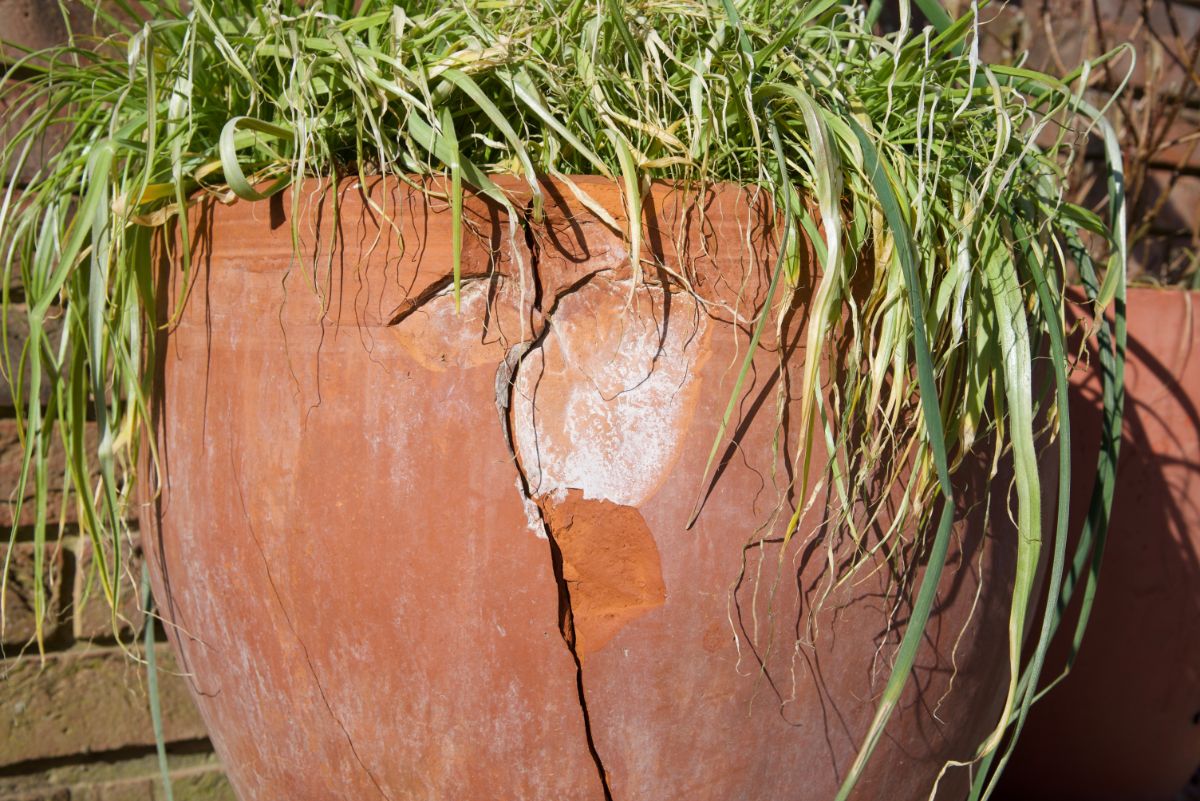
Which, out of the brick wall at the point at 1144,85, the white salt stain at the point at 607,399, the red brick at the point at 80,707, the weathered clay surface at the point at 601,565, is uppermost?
the brick wall at the point at 1144,85

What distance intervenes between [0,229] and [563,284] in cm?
53

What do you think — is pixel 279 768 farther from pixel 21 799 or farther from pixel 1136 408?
pixel 1136 408

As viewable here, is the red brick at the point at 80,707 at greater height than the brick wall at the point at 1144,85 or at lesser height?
lesser

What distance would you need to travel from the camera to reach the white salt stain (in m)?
0.77

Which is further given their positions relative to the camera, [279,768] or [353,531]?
[279,768]

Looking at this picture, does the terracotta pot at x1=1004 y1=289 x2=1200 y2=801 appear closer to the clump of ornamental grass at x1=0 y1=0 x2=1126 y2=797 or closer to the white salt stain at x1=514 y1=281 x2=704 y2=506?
the clump of ornamental grass at x1=0 y1=0 x2=1126 y2=797

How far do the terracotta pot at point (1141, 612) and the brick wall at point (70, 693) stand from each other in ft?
4.04

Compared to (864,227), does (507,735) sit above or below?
below

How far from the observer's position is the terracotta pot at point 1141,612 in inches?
54.1

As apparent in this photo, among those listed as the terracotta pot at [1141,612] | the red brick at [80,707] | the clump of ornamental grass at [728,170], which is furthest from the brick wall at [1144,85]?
the red brick at [80,707]

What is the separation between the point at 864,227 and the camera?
2.63 ft

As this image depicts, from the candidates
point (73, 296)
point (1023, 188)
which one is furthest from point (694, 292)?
point (73, 296)

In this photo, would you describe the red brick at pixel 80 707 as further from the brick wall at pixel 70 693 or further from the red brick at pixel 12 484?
the red brick at pixel 12 484

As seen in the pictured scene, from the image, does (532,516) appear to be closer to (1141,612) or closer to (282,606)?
(282,606)
